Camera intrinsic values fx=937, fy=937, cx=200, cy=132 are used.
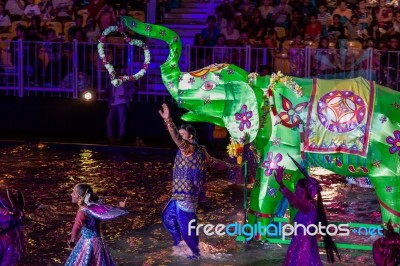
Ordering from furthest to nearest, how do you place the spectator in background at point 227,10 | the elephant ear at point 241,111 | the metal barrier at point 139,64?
the spectator in background at point 227,10 < the metal barrier at point 139,64 < the elephant ear at point 241,111

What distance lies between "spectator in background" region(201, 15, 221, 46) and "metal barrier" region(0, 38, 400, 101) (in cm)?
50

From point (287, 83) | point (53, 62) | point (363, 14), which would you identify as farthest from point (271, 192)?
point (53, 62)

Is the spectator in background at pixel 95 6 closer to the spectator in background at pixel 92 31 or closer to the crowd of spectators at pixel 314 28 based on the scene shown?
the spectator in background at pixel 92 31

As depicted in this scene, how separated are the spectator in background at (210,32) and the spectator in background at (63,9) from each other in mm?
3262

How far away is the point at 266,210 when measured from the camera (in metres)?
9.66

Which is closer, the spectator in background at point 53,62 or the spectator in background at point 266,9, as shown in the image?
the spectator in background at point 53,62

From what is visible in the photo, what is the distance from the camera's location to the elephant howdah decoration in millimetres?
9367

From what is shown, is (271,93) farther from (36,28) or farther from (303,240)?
(36,28)

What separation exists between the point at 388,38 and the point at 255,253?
26.3ft

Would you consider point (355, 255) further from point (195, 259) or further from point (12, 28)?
point (12, 28)

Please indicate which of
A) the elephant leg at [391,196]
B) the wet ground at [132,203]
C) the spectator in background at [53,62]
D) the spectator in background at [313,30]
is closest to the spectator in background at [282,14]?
the spectator in background at [313,30]

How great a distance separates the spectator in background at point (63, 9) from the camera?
19.3 meters

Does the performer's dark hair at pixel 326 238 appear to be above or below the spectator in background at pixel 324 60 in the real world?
below

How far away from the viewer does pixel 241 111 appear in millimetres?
9828
